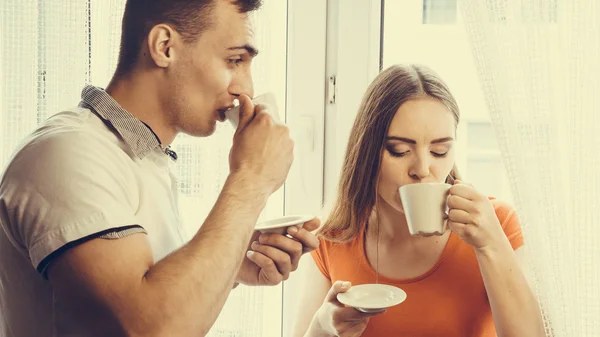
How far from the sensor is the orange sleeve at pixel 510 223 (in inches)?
60.4

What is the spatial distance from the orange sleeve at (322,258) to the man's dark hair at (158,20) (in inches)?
28.7

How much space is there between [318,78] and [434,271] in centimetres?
67

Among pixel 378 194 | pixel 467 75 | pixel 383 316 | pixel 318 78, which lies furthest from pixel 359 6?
pixel 383 316

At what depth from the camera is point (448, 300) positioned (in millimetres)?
1564

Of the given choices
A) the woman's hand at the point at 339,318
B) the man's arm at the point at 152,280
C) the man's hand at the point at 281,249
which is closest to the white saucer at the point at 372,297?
the woman's hand at the point at 339,318

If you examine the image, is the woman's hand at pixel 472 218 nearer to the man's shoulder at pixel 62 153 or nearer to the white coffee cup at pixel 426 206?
the white coffee cup at pixel 426 206

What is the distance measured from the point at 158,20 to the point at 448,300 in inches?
36.2

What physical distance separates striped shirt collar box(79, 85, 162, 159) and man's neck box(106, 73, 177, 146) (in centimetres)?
3

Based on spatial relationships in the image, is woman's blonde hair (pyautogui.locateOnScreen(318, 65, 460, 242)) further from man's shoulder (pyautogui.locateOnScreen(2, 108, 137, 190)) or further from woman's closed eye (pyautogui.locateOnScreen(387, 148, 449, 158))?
man's shoulder (pyautogui.locateOnScreen(2, 108, 137, 190))

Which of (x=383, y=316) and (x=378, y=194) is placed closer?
(x=383, y=316)

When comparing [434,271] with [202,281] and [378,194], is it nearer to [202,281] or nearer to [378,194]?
[378,194]

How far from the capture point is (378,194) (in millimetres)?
1731

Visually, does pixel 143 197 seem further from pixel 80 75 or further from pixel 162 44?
pixel 80 75

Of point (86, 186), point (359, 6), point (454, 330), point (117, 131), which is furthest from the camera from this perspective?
point (359, 6)
